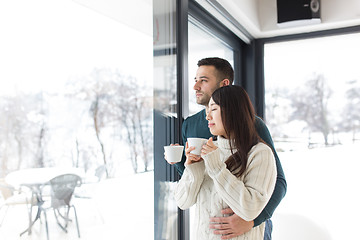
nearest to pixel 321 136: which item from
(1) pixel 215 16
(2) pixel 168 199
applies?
(1) pixel 215 16

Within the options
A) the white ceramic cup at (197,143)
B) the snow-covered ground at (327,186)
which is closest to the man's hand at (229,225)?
the white ceramic cup at (197,143)

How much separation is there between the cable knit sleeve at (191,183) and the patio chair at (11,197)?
0.53 meters

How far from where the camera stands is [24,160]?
3.02ft

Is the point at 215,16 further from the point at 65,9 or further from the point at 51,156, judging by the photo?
the point at 51,156

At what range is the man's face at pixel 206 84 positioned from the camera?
157cm

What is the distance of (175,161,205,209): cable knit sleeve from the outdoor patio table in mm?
437

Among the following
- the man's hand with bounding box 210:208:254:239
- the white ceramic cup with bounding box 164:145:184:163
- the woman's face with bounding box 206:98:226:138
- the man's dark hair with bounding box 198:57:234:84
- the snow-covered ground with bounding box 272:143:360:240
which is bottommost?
the snow-covered ground with bounding box 272:143:360:240

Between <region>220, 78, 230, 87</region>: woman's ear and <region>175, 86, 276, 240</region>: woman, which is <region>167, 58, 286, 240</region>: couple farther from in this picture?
<region>220, 78, 230, 87</region>: woman's ear

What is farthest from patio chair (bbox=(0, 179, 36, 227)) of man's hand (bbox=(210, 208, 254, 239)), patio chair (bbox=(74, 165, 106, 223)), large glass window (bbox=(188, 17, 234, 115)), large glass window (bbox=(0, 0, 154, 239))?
large glass window (bbox=(188, 17, 234, 115))

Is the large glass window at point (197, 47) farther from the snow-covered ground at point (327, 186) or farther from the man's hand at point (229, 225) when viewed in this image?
the snow-covered ground at point (327, 186)

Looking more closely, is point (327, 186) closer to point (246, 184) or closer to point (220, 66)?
point (220, 66)

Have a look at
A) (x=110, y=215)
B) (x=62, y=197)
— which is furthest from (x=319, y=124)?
(x=62, y=197)

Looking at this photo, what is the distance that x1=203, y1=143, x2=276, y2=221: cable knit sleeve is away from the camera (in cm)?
106

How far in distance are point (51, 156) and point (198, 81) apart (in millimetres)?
828
